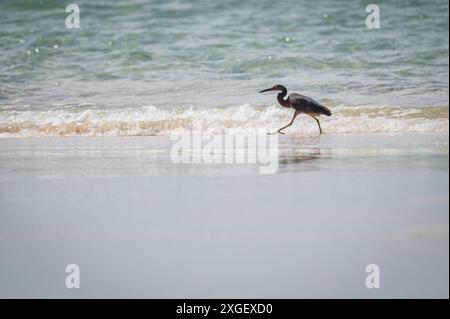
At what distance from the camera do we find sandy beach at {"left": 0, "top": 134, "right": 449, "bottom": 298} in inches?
109

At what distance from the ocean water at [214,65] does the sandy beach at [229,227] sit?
8.06ft

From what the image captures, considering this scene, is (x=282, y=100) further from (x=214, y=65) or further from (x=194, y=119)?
(x=214, y=65)

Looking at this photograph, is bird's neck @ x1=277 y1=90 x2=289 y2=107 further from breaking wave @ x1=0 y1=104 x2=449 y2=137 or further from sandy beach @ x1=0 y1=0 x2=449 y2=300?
breaking wave @ x1=0 y1=104 x2=449 y2=137

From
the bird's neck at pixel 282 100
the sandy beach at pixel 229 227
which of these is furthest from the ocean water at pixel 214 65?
the sandy beach at pixel 229 227

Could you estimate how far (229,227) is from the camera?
3334 mm

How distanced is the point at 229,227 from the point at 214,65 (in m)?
6.16

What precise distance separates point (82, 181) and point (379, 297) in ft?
7.68

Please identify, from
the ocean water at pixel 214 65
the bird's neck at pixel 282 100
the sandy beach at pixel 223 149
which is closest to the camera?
the sandy beach at pixel 223 149

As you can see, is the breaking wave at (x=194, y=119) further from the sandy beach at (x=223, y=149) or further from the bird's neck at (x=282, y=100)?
the bird's neck at (x=282, y=100)

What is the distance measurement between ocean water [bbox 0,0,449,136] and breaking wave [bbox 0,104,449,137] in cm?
2

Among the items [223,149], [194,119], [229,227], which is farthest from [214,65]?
[229,227]

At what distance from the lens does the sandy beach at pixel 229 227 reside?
278 cm

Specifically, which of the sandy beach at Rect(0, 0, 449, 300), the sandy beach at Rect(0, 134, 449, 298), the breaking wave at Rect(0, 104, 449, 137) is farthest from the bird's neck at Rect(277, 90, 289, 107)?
the sandy beach at Rect(0, 134, 449, 298)

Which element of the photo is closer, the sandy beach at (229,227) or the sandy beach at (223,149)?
the sandy beach at (229,227)
